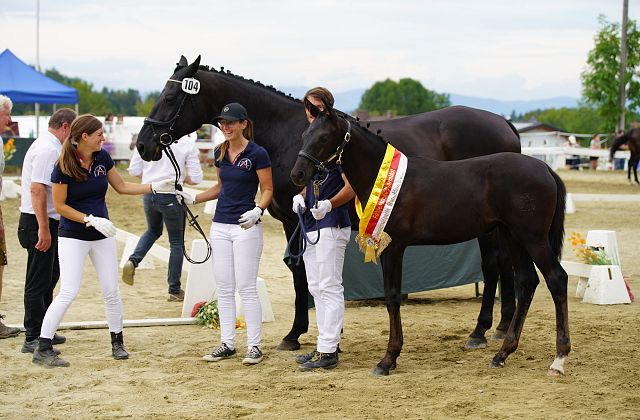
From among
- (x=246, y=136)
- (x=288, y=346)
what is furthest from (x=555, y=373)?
(x=246, y=136)

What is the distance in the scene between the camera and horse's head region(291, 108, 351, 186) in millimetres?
5918

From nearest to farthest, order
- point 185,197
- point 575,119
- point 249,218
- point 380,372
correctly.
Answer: point 380,372 → point 249,218 → point 185,197 → point 575,119

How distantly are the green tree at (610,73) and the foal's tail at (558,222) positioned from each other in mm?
34296

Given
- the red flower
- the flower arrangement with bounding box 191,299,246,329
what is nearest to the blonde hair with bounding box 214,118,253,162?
the flower arrangement with bounding box 191,299,246,329

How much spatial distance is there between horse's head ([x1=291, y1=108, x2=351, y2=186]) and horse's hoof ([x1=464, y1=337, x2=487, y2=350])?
206 centimetres

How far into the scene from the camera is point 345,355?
6828 mm

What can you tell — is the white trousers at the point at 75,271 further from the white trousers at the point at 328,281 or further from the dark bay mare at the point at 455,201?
the dark bay mare at the point at 455,201

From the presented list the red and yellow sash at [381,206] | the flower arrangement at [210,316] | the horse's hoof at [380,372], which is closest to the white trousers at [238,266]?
the red and yellow sash at [381,206]

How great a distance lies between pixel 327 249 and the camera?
628 cm

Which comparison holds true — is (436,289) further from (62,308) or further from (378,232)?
(62,308)

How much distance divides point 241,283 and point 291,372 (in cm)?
76

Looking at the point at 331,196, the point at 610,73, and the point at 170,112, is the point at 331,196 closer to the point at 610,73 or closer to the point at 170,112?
the point at 170,112

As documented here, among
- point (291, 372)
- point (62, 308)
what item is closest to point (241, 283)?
point (291, 372)

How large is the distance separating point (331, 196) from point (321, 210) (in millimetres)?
330
